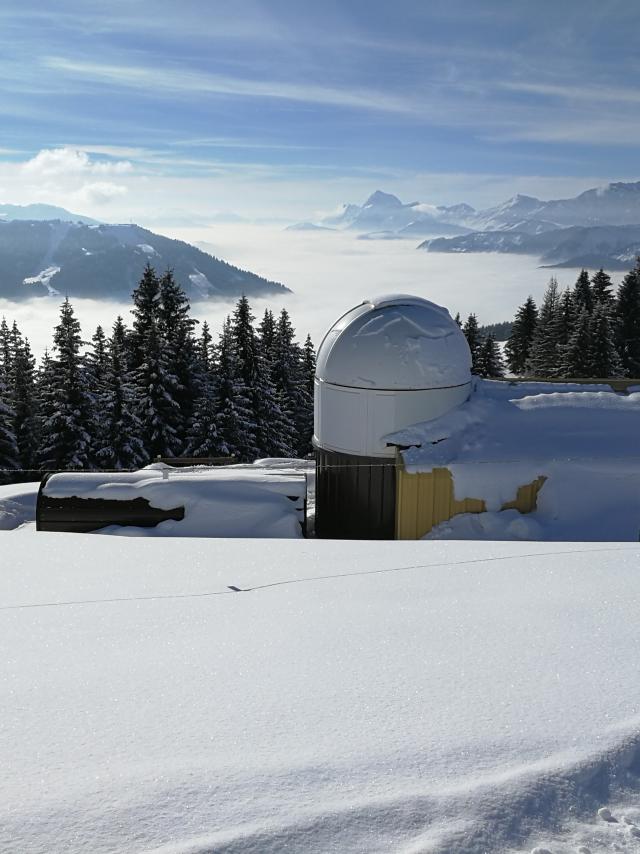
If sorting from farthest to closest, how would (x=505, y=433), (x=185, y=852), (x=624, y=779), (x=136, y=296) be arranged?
(x=136, y=296) < (x=505, y=433) < (x=624, y=779) < (x=185, y=852)

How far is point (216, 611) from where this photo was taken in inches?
228

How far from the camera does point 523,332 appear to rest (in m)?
48.9

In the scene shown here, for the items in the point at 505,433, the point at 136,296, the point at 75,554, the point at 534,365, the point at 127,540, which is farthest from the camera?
the point at 534,365

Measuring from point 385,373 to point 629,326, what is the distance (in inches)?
1290

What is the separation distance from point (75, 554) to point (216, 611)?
11.3ft

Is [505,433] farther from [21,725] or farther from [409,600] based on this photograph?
[21,725]

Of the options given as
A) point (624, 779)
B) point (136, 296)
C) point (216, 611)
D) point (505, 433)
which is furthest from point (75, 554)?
point (136, 296)

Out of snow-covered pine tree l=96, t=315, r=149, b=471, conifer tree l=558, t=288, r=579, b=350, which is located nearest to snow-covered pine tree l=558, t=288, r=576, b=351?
conifer tree l=558, t=288, r=579, b=350

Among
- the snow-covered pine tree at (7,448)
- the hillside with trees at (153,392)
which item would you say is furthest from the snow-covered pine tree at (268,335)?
the snow-covered pine tree at (7,448)

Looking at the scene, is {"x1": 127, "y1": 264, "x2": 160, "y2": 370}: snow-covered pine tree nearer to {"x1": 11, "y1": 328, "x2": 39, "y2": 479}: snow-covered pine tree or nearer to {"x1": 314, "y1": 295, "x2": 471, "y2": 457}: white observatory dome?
{"x1": 11, "y1": 328, "x2": 39, "y2": 479}: snow-covered pine tree

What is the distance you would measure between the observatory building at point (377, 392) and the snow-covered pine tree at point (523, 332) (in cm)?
3671

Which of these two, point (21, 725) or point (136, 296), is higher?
point (136, 296)

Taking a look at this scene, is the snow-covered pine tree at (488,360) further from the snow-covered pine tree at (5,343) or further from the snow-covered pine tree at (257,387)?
the snow-covered pine tree at (5,343)

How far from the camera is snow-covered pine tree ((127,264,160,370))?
3575cm
